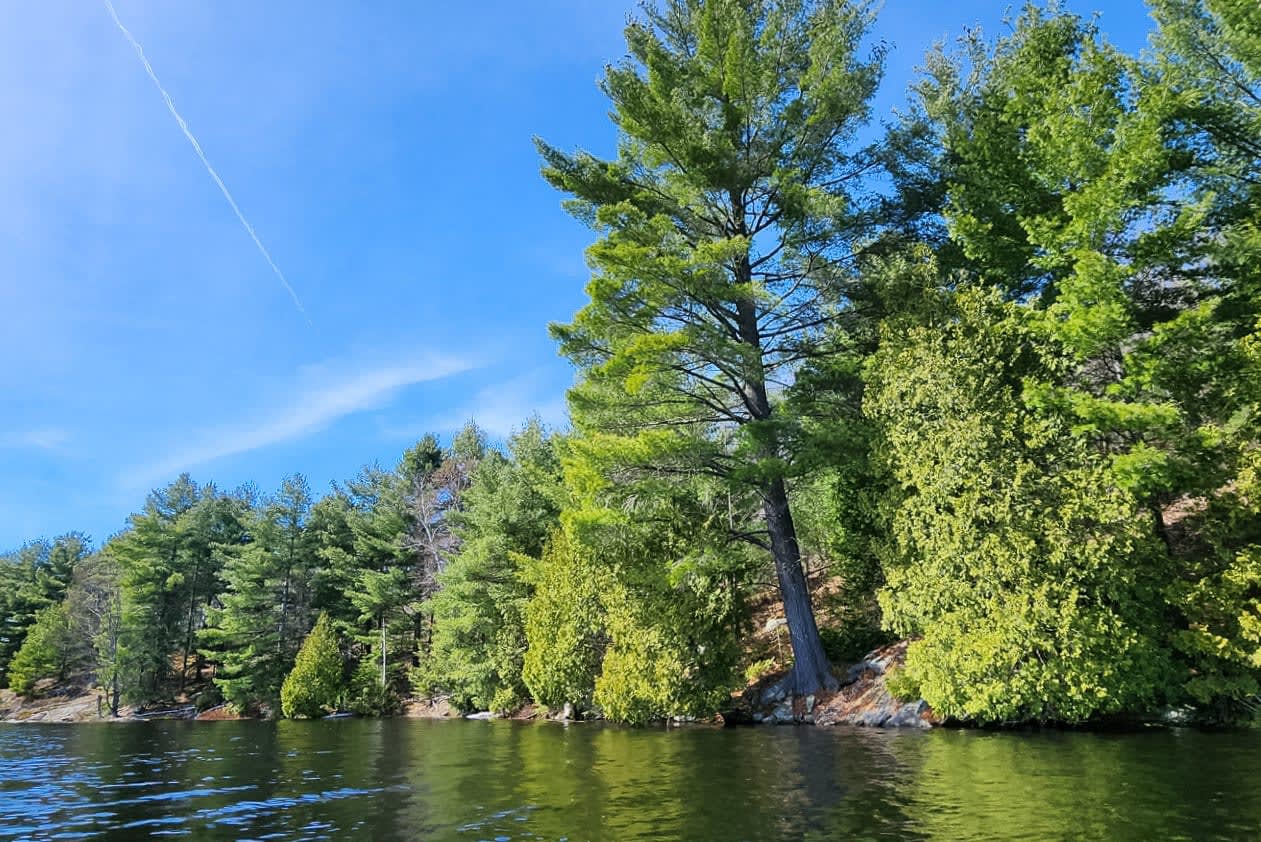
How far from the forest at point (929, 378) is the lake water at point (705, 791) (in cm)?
245

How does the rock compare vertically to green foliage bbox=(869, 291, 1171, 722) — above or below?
below

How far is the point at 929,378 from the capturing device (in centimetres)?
1570

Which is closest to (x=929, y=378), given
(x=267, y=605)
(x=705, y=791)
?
(x=705, y=791)

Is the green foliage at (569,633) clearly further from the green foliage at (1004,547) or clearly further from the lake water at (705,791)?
the green foliage at (1004,547)

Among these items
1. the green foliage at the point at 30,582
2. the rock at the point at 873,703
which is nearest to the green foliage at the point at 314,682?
the rock at the point at 873,703

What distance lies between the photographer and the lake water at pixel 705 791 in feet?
22.9

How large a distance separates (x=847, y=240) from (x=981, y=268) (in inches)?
145

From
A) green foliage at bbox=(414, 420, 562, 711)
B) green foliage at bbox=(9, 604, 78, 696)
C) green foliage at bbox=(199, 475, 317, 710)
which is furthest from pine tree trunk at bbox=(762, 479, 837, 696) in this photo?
green foliage at bbox=(9, 604, 78, 696)

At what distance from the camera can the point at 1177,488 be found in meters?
14.1

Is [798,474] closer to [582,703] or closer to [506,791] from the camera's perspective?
[506,791]

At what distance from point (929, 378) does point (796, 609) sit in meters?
7.53

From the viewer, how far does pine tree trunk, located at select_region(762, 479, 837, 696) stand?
63.3 feet

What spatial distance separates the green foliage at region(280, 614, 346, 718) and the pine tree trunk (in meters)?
32.6

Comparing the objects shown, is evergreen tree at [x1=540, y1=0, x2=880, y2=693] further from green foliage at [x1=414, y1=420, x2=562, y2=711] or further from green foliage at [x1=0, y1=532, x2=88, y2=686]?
green foliage at [x1=0, y1=532, x2=88, y2=686]
